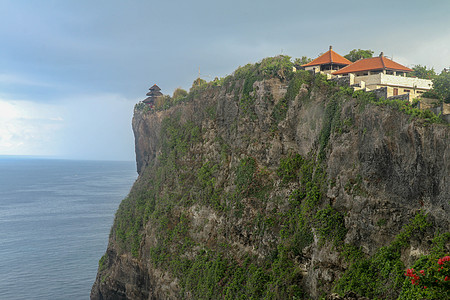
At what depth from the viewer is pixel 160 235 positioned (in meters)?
45.7

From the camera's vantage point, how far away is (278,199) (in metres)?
33.8

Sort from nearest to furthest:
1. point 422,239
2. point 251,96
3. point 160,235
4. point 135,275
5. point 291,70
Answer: point 422,239, point 291,70, point 251,96, point 160,235, point 135,275

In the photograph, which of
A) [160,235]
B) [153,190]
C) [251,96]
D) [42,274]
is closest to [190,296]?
[160,235]

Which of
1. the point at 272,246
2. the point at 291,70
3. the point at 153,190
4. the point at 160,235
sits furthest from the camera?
the point at 153,190

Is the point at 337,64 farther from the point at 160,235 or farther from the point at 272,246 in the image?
the point at 160,235

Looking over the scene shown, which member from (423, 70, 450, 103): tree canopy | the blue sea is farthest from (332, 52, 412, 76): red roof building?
the blue sea

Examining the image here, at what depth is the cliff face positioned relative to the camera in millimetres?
22031

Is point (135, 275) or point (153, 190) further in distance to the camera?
point (153, 190)

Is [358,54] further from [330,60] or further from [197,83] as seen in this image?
[197,83]

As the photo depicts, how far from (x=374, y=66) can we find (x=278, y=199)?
615 inches

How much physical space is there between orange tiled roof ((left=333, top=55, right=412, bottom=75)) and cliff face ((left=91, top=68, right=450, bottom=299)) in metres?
4.45

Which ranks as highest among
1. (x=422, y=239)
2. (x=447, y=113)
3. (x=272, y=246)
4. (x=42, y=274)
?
(x=447, y=113)

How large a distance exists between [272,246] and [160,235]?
1800 cm

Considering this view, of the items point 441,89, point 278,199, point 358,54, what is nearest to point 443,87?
point 441,89
